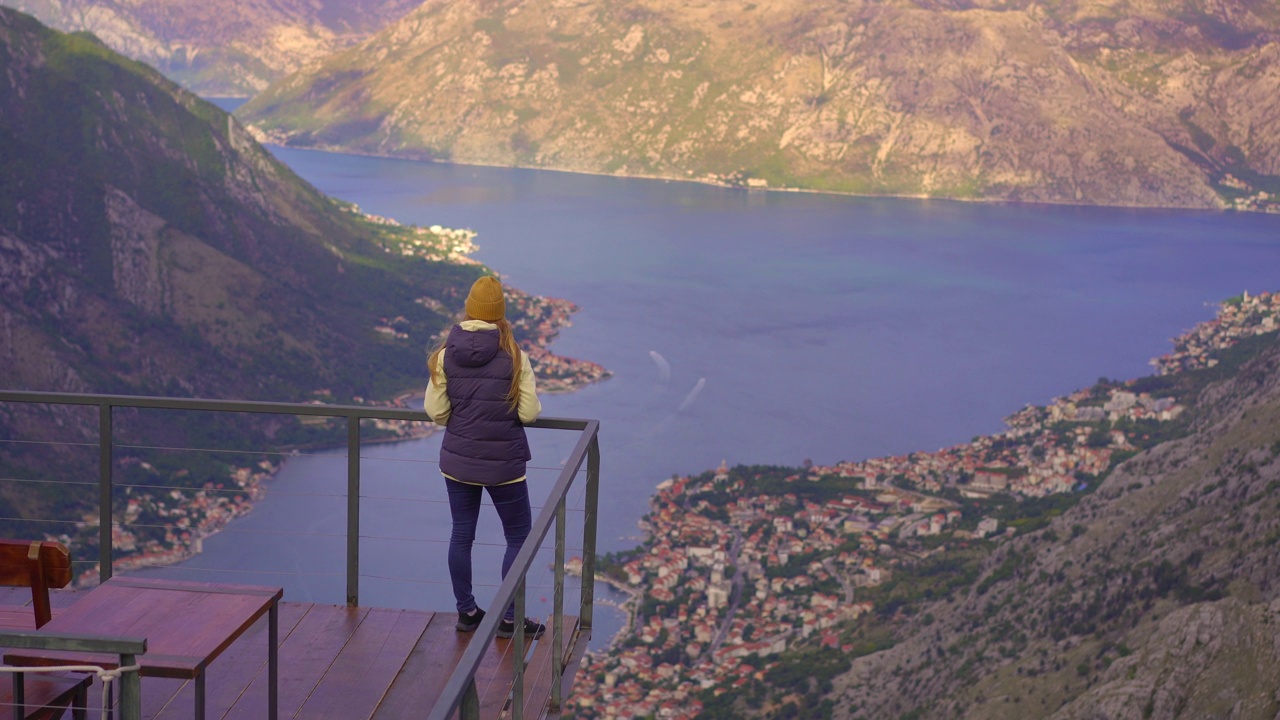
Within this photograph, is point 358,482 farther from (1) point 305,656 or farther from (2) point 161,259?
(2) point 161,259

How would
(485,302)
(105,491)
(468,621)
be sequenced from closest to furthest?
(485,302)
(105,491)
(468,621)

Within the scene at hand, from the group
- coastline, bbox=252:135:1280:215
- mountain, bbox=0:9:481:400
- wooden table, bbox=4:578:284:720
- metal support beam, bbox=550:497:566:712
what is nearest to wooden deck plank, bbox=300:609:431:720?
wooden table, bbox=4:578:284:720

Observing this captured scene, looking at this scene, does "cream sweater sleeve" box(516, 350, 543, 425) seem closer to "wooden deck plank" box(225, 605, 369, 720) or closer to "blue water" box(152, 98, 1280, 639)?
"wooden deck plank" box(225, 605, 369, 720)

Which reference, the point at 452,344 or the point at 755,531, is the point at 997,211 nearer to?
the point at 755,531

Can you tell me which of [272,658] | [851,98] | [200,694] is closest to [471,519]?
[272,658]

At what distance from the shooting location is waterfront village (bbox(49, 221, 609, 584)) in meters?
32.2

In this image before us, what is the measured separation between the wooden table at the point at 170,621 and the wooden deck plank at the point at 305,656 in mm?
353

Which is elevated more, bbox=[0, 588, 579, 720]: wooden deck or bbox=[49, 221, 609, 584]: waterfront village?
bbox=[0, 588, 579, 720]: wooden deck

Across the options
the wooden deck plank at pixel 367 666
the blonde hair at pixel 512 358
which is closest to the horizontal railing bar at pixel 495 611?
the blonde hair at pixel 512 358

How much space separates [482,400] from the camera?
4.74 meters

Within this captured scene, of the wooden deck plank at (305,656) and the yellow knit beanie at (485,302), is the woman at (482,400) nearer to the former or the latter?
the yellow knit beanie at (485,302)

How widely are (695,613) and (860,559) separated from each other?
5.16 m

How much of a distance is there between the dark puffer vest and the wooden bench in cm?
153

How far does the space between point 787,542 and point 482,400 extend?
106 feet
